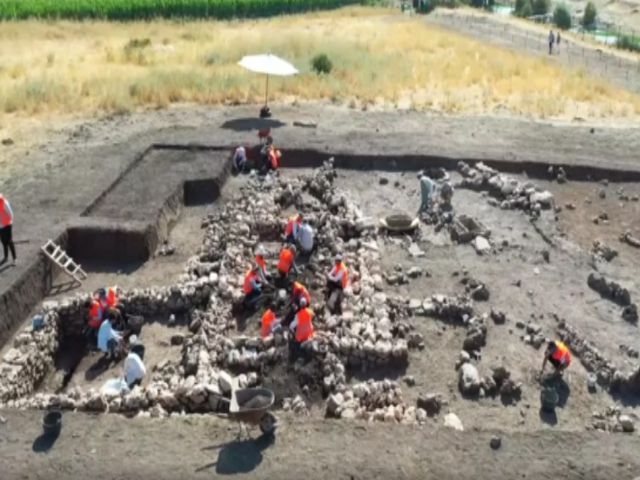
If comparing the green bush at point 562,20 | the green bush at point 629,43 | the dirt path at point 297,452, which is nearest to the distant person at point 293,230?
the dirt path at point 297,452

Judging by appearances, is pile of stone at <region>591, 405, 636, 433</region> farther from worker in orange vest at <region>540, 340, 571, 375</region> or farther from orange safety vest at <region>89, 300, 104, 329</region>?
orange safety vest at <region>89, 300, 104, 329</region>

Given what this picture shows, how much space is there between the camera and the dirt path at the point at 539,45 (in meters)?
36.3

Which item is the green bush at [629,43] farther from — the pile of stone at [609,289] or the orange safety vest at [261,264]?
the orange safety vest at [261,264]

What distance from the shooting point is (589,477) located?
888cm

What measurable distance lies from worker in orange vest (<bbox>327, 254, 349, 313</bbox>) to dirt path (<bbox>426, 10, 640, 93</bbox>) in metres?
23.8

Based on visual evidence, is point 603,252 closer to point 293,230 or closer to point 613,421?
point 613,421

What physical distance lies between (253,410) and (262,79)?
21722mm

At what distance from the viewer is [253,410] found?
8.95 metres

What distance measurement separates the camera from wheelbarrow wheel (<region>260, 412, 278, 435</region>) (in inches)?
365

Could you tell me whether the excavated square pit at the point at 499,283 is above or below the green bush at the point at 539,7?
below

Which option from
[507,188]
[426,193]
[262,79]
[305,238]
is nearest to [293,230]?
[305,238]

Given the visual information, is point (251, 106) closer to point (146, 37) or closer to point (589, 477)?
point (146, 37)

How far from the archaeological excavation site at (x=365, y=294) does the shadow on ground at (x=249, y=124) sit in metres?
2.35

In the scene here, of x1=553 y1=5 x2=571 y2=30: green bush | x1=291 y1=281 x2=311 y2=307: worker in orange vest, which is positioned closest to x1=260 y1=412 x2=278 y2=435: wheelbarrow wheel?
x1=291 y1=281 x2=311 y2=307: worker in orange vest
